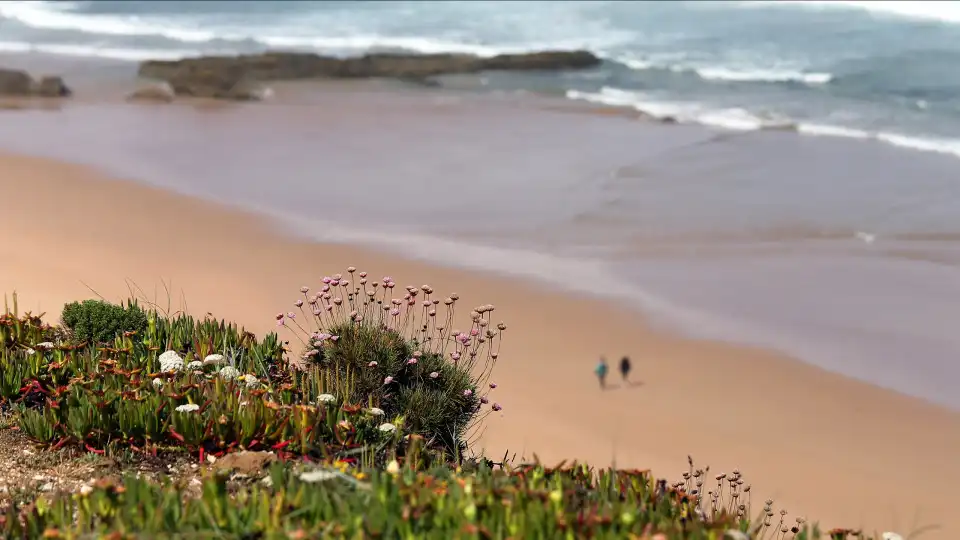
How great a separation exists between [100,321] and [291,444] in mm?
2567

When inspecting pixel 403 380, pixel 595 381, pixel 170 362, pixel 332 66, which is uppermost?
pixel 332 66

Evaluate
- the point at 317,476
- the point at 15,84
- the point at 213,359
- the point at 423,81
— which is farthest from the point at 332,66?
the point at 317,476

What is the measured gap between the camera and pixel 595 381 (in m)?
11.1

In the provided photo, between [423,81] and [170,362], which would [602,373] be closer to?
[170,362]

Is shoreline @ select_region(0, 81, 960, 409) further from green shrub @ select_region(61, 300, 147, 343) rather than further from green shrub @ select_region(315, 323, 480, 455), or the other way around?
green shrub @ select_region(61, 300, 147, 343)

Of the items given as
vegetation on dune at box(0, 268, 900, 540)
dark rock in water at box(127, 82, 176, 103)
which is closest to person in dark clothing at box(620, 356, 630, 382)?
vegetation on dune at box(0, 268, 900, 540)

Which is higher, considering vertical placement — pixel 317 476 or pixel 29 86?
pixel 29 86

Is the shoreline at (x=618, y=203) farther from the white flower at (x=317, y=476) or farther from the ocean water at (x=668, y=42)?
the white flower at (x=317, y=476)

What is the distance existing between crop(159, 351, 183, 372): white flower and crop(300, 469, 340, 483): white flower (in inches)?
90.8

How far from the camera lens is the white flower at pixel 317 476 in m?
4.59

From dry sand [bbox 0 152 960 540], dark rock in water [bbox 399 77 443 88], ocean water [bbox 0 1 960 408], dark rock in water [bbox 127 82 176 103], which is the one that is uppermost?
dark rock in water [bbox 399 77 443 88]

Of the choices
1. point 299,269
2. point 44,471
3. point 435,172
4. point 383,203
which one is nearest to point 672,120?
point 435,172

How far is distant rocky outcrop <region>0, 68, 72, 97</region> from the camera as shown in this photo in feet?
92.2

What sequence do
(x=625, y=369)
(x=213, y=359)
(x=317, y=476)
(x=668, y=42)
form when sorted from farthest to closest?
(x=668, y=42), (x=625, y=369), (x=213, y=359), (x=317, y=476)
